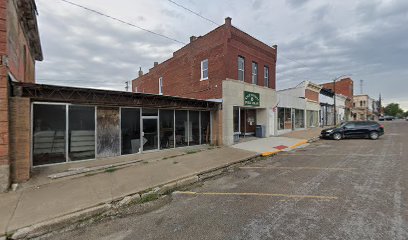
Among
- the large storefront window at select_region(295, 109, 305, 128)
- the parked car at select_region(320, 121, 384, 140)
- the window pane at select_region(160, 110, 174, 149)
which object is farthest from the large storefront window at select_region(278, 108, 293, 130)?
the window pane at select_region(160, 110, 174, 149)

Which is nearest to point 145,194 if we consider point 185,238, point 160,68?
point 185,238

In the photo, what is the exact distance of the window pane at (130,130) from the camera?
11.1 m

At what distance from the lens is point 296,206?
203 inches

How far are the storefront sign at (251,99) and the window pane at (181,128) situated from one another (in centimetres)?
574

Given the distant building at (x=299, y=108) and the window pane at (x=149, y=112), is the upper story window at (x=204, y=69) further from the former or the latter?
the distant building at (x=299, y=108)

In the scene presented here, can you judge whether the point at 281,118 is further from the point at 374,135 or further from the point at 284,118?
the point at 374,135

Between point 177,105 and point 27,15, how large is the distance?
327 inches

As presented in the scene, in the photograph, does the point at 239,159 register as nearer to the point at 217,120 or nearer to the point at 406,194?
the point at 217,120

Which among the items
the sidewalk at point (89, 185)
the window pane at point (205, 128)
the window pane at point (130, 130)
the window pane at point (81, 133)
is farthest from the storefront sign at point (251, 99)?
the window pane at point (81, 133)

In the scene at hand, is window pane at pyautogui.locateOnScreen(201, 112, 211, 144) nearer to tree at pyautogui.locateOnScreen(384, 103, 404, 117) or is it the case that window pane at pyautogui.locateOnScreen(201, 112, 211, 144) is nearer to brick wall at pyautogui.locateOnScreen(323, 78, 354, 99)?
brick wall at pyautogui.locateOnScreen(323, 78, 354, 99)

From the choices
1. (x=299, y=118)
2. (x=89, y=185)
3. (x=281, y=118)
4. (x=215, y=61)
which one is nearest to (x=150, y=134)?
(x=89, y=185)

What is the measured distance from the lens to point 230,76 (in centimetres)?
1620

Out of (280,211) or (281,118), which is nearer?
(280,211)

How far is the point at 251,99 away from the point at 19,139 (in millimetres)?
14957
